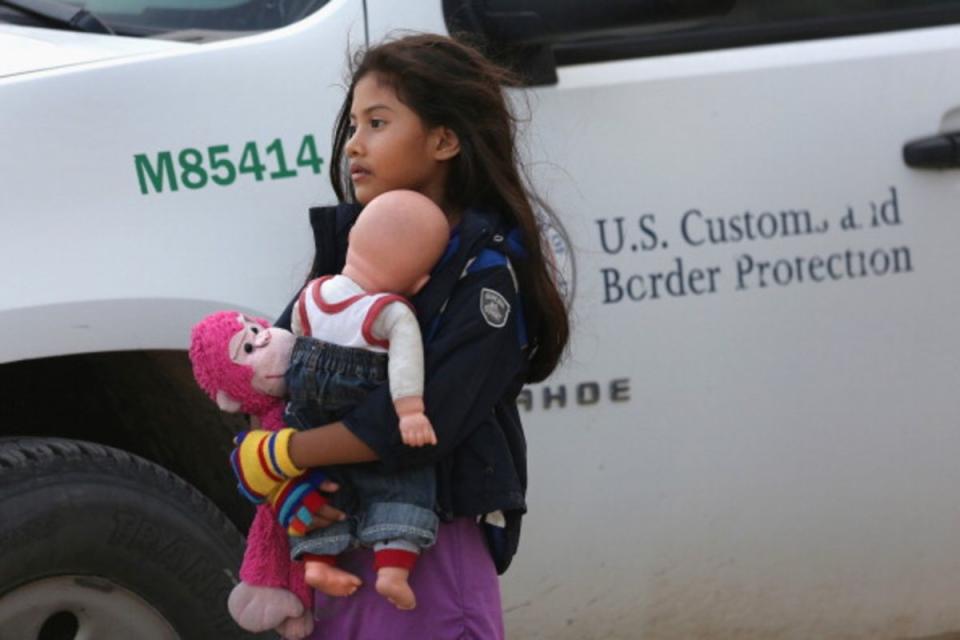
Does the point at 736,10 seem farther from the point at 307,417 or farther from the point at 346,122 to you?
the point at 307,417

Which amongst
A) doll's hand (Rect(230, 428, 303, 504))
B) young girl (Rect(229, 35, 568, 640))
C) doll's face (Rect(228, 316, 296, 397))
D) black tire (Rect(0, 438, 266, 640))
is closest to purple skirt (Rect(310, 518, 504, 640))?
young girl (Rect(229, 35, 568, 640))

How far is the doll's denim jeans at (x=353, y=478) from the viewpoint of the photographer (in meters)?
2.34

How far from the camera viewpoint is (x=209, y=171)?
3.02 m

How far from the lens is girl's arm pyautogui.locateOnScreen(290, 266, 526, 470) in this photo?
2.32 meters

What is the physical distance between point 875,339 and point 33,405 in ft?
5.04

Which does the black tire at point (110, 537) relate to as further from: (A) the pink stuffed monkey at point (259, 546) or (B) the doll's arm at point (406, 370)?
(B) the doll's arm at point (406, 370)

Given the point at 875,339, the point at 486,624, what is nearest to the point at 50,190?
the point at 486,624

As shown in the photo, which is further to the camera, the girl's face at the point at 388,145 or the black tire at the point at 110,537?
the black tire at the point at 110,537

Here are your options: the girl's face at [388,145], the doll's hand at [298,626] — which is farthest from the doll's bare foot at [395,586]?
the girl's face at [388,145]

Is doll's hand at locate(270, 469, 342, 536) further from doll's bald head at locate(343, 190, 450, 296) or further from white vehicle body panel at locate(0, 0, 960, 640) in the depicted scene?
white vehicle body panel at locate(0, 0, 960, 640)

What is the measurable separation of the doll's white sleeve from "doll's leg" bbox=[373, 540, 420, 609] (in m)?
0.20

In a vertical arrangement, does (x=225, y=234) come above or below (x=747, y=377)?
above

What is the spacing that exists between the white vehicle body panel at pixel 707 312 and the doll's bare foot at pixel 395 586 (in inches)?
32.0

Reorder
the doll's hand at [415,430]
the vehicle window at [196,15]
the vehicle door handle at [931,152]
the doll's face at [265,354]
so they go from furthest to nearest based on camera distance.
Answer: the vehicle door handle at [931,152] → the vehicle window at [196,15] → the doll's face at [265,354] → the doll's hand at [415,430]
